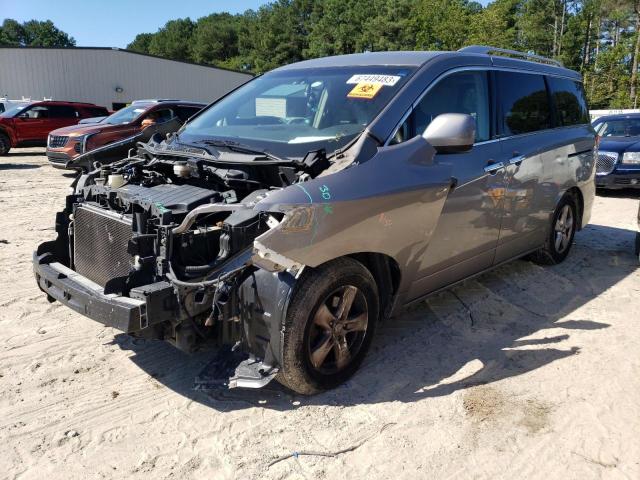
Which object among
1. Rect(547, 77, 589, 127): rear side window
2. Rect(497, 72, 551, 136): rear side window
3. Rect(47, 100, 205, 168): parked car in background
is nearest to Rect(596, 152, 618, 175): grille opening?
Rect(547, 77, 589, 127): rear side window

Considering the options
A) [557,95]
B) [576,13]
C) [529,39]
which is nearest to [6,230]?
[557,95]

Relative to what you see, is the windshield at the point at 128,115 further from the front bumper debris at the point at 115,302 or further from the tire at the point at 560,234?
the front bumper debris at the point at 115,302

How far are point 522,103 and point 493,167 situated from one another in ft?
3.43

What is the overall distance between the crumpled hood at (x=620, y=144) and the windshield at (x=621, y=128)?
474 millimetres

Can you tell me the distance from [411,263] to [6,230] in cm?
568

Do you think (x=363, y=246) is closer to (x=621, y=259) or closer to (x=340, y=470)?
(x=340, y=470)

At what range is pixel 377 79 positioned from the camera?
3.76 m

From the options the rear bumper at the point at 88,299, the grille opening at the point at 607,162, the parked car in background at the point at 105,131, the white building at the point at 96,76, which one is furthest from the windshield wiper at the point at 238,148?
the white building at the point at 96,76

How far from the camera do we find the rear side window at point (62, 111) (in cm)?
1848

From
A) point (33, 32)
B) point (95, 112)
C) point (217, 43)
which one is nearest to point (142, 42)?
point (33, 32)

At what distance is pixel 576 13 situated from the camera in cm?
5838

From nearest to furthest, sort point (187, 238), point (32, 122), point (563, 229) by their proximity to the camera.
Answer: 1. point (187, 238)
2. point (563, 229)
3. point (32, 122)

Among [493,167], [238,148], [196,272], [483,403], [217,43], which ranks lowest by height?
[483,403]

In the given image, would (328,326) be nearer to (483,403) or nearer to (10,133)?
(483,403)
